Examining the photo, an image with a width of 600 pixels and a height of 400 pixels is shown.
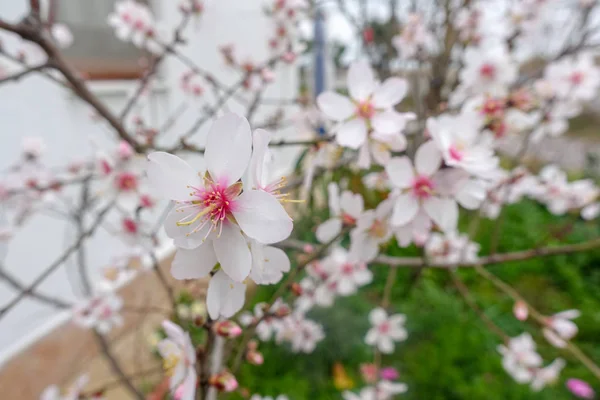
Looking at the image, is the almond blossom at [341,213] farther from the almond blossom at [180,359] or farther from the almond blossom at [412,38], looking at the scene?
the almond blossom at [412,38]

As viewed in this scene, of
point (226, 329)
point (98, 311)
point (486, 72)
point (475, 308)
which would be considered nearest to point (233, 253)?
point (226, 329)

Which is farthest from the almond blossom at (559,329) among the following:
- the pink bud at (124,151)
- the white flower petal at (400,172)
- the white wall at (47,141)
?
the white wall at (47,141)

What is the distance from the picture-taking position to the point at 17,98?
5.38 ft

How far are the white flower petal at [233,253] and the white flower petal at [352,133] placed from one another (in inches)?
8.7

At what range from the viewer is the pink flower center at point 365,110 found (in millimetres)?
564

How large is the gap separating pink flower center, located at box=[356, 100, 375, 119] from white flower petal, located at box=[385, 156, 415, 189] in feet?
0.29

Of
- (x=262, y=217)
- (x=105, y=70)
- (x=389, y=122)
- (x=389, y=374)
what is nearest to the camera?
(x=262, y=217)

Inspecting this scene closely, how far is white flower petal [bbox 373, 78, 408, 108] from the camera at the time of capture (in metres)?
0.57

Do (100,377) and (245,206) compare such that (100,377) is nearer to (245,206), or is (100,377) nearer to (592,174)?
(245,206)

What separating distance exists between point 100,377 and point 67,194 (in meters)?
0.89

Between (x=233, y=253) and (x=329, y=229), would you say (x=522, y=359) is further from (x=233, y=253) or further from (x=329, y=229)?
(x=233, y=253)

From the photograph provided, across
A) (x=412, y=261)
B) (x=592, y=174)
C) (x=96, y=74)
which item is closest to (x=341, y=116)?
(x=412, y=261)

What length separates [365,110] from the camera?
0.57m

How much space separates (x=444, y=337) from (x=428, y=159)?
1.67 m
